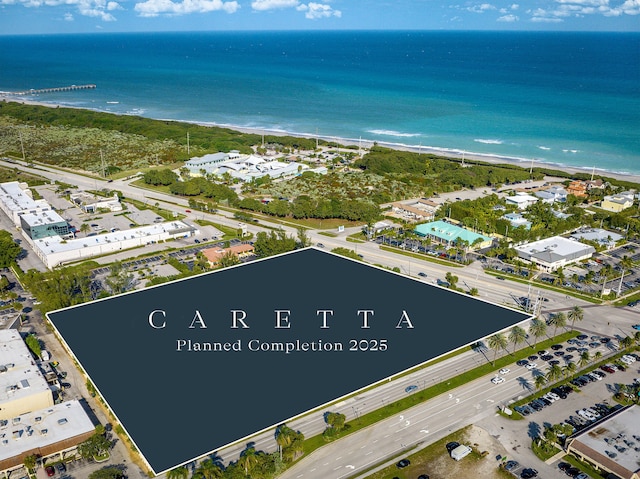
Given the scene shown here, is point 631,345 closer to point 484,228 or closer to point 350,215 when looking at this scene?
point 484,228

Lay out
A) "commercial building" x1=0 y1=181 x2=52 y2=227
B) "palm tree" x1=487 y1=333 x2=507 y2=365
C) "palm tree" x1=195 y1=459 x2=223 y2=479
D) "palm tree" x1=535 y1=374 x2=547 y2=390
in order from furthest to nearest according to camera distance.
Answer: "commercial building" x1=0 y1=181 x2=52 y2=227 < "palm tree" x1=487 y1=333 x2=507 y2=365 < "palm tree" x1=535 y1=374 x2=547 y2=390 < "palm tree" x1=195 y1=459 x2=223 y2=479

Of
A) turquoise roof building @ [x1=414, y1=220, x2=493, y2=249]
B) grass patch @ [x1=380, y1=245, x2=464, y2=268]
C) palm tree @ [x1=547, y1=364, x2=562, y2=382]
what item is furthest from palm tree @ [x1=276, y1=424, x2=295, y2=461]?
turquoise roof building @ [x1=414, y1=220, x2=493, y2=249]

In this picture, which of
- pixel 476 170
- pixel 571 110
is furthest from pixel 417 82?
pixel 476 170

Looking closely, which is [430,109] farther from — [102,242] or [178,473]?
A: [178,473]

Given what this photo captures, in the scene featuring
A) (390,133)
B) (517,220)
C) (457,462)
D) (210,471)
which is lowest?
(457,462)

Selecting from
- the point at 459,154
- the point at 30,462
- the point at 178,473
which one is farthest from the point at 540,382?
the point at 459,154

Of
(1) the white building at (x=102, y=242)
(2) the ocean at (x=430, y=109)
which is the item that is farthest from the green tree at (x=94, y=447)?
(2) the ocean at (x=430, y=109)

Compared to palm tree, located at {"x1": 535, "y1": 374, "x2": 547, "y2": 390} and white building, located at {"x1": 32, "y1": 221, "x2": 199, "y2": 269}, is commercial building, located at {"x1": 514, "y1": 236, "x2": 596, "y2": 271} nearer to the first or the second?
palm tree, located at {"x1": 535, "y1": 374, "x2": 547, "y2": 390}

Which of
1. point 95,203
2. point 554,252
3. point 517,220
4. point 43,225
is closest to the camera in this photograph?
point 554,252
